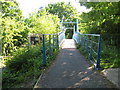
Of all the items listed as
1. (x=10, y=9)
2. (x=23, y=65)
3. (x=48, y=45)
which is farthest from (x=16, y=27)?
(x=48, y=45)

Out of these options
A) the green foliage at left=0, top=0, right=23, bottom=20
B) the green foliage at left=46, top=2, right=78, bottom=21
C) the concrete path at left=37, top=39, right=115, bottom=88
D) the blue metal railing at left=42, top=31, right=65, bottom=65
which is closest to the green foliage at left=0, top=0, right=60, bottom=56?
the green foliage at left=0, top=0, right=23, bottom=20

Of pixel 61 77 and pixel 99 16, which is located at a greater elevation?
pixel 99 16

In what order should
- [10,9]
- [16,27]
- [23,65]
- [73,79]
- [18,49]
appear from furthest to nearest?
1. [10,9]
2. [16,27]
3. [18,49]
4. [23,65]
5. [73,79]

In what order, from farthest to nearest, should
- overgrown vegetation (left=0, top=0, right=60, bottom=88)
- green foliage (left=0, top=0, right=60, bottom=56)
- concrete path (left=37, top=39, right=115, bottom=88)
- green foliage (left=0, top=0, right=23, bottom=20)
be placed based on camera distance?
green foliage (left=0, top=0, right=23, bottom=20) → green foliage (left=0, top=0, right=60, bottom=56) → overgrown vegetation (left=0, top=0, right=60, bottom=88) → concrete path (left=37, top=39, right=115, bottom=88)

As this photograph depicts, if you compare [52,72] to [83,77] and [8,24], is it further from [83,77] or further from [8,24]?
[8,24]

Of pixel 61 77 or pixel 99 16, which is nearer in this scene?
pixel 99 16

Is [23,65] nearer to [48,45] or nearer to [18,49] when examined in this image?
[48,45]

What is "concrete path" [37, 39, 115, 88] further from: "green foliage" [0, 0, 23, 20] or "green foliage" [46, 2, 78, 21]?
"green foliage" [46, 2, 78, 21]

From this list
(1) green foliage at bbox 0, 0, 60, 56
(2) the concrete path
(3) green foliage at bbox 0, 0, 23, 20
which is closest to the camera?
(2) the concrete path

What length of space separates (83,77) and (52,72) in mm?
932

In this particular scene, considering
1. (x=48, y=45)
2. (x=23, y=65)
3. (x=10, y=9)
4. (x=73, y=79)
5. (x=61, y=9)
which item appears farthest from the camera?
(x=61, y=9)

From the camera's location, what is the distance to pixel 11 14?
37.9 ft

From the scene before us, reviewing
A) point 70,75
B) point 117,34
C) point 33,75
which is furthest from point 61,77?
point 117,34

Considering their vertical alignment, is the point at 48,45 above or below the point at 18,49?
above
